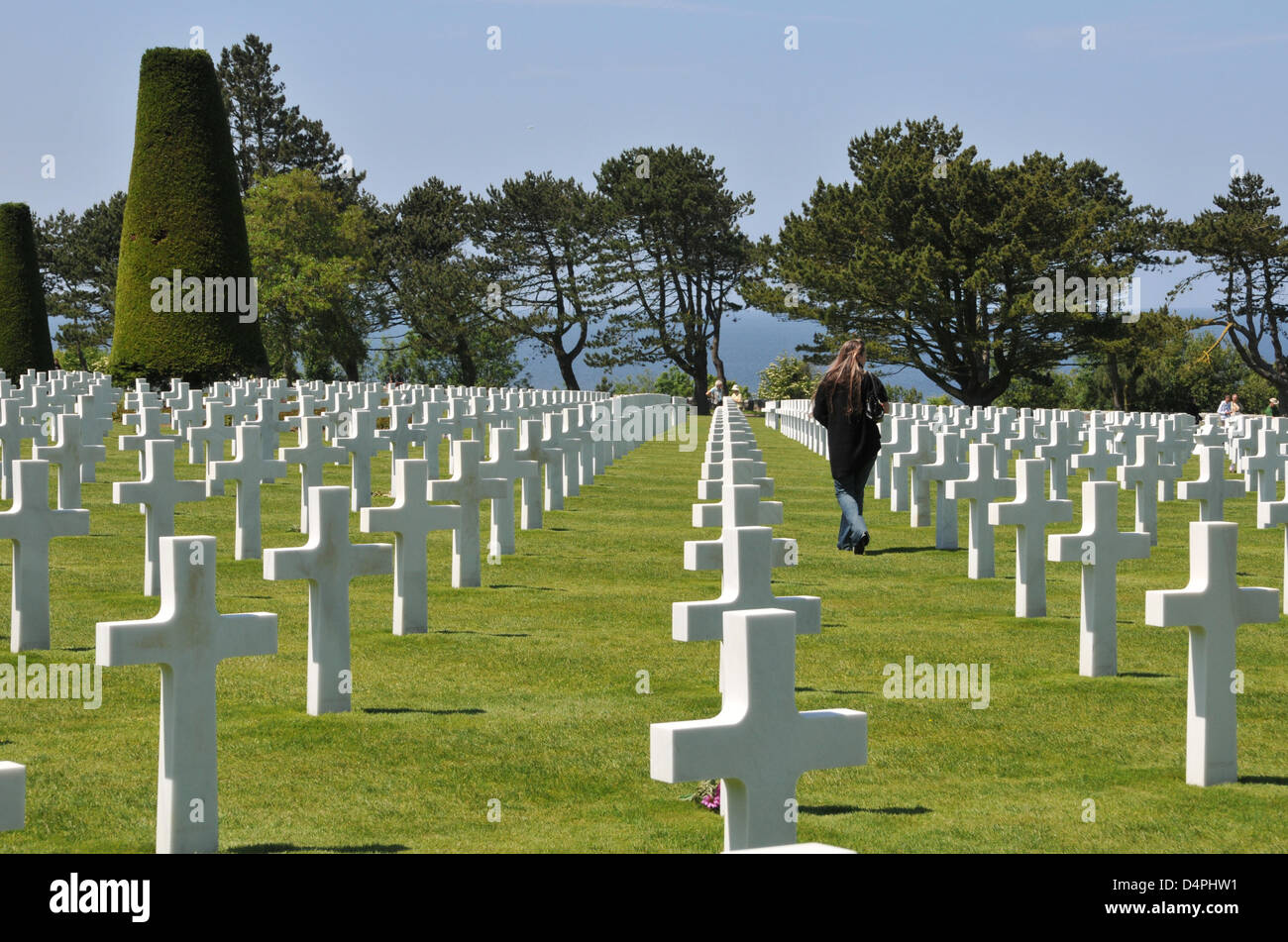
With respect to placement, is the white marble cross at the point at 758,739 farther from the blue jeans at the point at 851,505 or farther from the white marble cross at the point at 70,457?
the white marble cross at the point at 70,457

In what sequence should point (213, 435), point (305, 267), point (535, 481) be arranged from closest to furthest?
point (535, 481) < point (213, 435) < point (305, 267)

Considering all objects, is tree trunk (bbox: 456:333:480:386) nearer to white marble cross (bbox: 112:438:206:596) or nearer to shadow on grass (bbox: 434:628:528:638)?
white marble cross (bbox: 112:438:206:596)

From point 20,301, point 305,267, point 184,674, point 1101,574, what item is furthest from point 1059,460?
point 305,267

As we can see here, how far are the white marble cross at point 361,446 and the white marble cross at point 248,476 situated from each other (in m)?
2.65

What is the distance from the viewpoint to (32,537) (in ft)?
25.5

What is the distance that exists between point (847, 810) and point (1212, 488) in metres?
6.96

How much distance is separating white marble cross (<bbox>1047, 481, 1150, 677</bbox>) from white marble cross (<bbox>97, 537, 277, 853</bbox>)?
4420mm

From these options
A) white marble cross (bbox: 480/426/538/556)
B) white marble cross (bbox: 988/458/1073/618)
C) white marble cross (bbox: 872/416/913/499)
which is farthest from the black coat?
white marble cross (bbox: 872/416/913/499)

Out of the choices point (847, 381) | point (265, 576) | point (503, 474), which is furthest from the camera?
point (847, 381)

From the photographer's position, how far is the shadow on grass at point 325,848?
4.95 m

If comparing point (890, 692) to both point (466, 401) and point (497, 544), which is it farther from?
point (466, 401)

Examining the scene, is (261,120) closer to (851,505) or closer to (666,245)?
(666,245)

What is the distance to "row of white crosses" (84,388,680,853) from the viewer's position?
191 inches

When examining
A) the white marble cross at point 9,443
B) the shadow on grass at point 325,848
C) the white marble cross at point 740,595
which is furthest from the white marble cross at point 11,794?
the white marble cross at point 9,443
